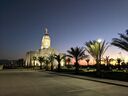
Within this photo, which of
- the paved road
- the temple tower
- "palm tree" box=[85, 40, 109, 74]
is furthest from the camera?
the temple tower

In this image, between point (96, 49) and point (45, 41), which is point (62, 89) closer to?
point (96, 49)

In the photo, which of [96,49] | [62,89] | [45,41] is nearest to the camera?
[62,89]

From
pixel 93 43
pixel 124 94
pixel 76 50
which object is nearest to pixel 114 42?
pixel 93 43

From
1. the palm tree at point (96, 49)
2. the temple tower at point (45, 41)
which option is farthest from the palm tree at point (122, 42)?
the temple tower at point (45, 41)

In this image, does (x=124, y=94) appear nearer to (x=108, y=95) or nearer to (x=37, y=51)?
(x=108, y=95)

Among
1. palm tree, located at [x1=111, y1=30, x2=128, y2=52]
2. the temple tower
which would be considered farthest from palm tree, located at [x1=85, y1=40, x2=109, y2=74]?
the temple tower

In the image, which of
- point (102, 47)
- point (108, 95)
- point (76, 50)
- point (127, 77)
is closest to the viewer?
point (108, 95)

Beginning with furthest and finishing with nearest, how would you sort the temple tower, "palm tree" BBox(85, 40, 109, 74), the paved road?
the temple tower < "palm tree" BBox(85, 40, 109, 74) < the paved road

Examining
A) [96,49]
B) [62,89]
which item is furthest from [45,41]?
[62,89]

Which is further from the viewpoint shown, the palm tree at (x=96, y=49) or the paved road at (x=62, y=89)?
the palm tree at (x=96, y=49)

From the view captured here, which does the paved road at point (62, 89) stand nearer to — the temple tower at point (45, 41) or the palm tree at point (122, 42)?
the palm tree at point (122, 42)

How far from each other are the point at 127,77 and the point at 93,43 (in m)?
11.0

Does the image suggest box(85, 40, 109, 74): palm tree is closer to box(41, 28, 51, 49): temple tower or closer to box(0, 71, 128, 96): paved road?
box(0, 71, 128, 96): paved road

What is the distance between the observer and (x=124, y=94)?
Answer: 12.0m
